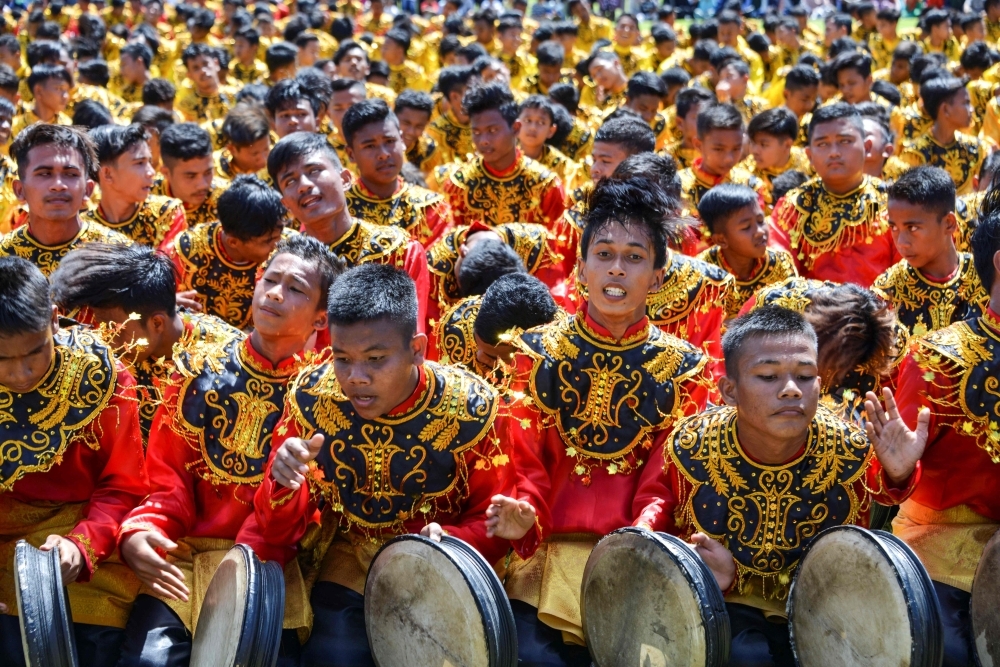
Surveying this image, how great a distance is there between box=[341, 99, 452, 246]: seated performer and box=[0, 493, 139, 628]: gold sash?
2870 millimetres

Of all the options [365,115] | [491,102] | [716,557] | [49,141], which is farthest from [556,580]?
[491,102]

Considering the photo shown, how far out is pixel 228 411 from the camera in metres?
3.93

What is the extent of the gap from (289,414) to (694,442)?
1.29 meters

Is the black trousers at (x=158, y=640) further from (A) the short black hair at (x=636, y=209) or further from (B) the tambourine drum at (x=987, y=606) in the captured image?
(B) the tambourine drum at (x=987, y=606)

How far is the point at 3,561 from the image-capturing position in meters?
3.72

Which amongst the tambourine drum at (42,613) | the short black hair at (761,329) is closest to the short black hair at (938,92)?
the short black hair at (761,329)

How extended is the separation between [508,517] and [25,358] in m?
1.54

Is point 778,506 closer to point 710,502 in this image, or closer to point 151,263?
point 710,502

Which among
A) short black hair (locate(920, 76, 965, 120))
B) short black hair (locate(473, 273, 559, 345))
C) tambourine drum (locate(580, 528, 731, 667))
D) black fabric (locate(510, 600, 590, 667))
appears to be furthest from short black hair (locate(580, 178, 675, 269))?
short black hair (locate(920, 76, 965, 120))

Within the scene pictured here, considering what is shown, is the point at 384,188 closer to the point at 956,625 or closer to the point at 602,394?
the point at 602,394

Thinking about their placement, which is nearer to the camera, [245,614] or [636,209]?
[245,614]

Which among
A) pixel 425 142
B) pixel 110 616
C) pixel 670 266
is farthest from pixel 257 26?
pixel 110 616

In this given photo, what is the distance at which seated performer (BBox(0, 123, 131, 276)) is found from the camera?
528 cm

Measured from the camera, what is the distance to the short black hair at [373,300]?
3.49 meters
